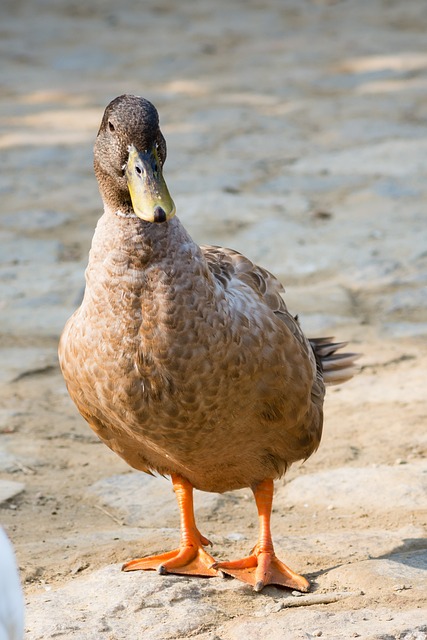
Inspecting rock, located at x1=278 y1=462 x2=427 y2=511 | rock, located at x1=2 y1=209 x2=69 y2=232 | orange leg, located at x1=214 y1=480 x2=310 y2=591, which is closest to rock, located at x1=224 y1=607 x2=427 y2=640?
orange leg, located at x1=214 y1=480 x2=310 y2=591

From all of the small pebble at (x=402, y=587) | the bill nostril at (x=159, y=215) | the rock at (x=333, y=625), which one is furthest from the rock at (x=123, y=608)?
the bill nostril at (x=159, y=215)

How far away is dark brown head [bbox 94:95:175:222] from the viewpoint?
3.22m

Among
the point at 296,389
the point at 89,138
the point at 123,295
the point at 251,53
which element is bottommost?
the point at 296,389

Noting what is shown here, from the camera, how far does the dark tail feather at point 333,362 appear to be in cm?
425

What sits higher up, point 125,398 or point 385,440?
point 125,398

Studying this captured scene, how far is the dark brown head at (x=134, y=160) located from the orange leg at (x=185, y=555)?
1074 mm

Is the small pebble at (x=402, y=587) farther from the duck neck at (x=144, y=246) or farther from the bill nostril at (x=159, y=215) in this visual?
the bill nostril at (x=159, y=215)

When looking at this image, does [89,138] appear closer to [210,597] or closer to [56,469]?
[56,469]

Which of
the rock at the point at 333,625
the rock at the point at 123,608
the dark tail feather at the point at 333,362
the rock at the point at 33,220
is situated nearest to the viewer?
the rock at the point at 333,625

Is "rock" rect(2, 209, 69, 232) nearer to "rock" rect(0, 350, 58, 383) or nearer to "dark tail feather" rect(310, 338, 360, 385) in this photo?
"rock" rect(0, 350, 58, 383)

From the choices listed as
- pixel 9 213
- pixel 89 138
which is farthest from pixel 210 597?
pixel 89 138

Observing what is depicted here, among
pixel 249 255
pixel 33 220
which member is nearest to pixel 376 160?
pixel 249 255

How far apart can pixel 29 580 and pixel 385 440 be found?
168 cm

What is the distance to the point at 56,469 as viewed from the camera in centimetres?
439
